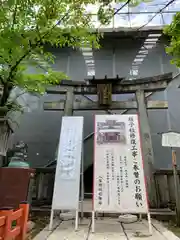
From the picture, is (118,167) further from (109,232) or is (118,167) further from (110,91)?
(110,91)

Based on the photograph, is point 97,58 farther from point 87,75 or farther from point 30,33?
point 30,33

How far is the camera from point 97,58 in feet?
28.0

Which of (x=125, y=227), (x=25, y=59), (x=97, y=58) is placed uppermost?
(x=97, y=58)

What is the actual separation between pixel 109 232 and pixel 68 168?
1244 millimetres

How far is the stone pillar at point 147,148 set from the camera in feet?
15.2

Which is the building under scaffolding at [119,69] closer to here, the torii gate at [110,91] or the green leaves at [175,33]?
the torii gate at [110,91]

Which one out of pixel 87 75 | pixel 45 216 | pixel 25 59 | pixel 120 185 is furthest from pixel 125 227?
pixel 87 75

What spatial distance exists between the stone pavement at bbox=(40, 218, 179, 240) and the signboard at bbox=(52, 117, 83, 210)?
372 mm

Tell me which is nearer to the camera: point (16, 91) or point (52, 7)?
point (52, 7)

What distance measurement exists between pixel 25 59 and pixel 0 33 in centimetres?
60

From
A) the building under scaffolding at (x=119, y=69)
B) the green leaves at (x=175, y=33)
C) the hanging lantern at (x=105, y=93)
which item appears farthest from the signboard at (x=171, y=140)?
the building under scaffolding at (x=119, y=69)

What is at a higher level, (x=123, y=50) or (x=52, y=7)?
(x=123, y=50)

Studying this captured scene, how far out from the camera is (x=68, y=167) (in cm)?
347

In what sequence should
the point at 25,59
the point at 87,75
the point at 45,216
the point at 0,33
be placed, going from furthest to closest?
the point at 87,75 → the point at 45,216 → the point at 25,59 → the point at 0,33
